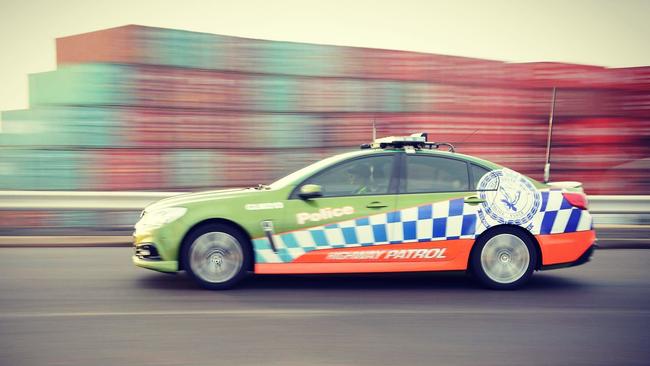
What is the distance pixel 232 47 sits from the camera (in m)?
9.73

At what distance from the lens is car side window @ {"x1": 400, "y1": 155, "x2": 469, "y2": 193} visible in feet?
20.0

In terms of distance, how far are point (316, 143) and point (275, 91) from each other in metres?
1.05

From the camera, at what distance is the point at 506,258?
607cm

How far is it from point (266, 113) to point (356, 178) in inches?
164

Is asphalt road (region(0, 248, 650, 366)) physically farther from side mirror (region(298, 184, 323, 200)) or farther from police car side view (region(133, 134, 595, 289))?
side mirror (region(298, 184, 323, 200))

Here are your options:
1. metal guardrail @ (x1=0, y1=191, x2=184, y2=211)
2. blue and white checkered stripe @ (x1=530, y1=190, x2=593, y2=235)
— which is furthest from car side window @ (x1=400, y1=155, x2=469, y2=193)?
metal guardrail @ (x1=0, y1=191, x2=184, y2=211)

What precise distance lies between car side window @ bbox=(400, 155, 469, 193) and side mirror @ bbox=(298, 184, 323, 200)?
819 millimetres

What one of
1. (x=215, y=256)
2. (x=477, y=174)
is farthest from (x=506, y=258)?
(x=215, y=256)

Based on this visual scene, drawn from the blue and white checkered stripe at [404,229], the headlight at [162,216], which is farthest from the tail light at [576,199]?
the headlight at [162,216]

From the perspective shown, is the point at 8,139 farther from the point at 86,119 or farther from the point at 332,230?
the point at 332,230

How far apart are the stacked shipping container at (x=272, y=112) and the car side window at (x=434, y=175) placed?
3904mm

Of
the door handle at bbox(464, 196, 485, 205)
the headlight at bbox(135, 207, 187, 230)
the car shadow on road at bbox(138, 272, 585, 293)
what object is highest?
the door handle at bbox(464, 196, 485, 205)

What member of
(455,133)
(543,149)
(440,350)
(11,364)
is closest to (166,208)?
(11,364)

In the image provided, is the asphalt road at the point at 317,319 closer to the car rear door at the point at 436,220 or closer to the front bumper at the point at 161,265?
the front bumper at the point at 161,265
